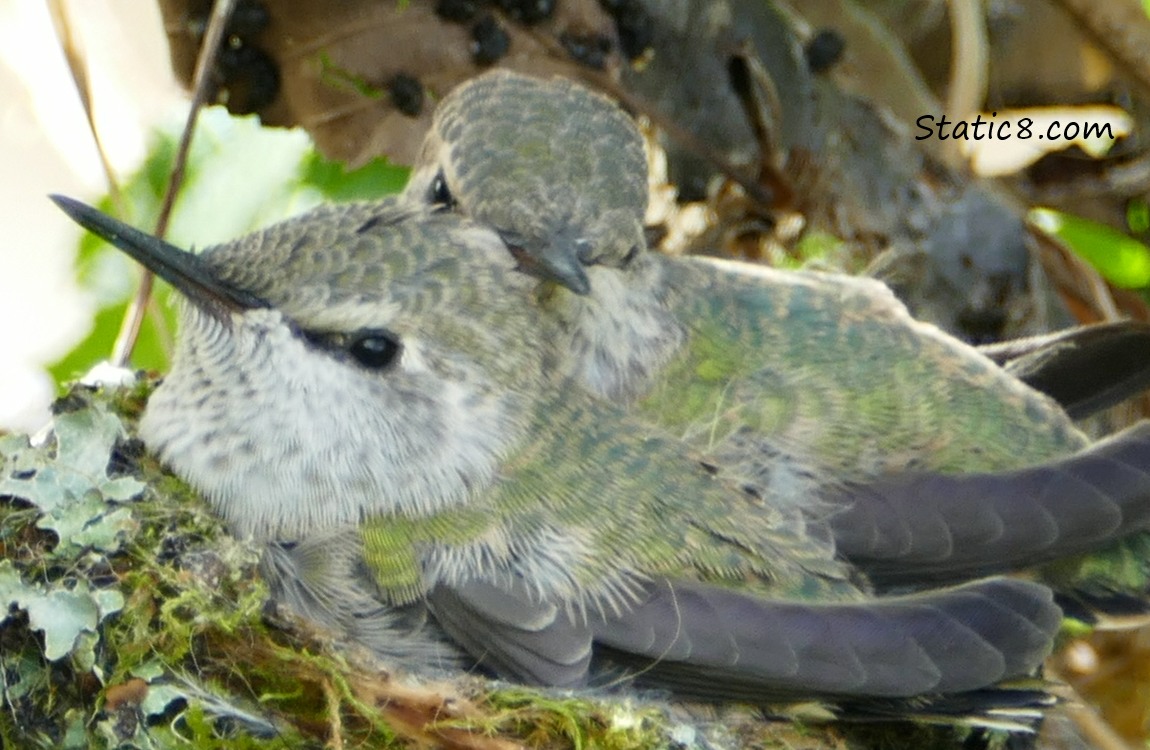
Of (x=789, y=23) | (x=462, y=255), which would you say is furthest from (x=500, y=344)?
(x=789, y=23)

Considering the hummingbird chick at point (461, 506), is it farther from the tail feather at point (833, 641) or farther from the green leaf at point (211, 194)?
the green leaf at point (211, 194)

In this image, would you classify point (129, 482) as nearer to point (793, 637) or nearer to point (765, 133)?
point (793, 637)

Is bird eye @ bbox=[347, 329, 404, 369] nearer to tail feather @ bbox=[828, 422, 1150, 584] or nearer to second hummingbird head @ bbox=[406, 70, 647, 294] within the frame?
second hummingbird head @ bbox=[406, 70, 647, 294]

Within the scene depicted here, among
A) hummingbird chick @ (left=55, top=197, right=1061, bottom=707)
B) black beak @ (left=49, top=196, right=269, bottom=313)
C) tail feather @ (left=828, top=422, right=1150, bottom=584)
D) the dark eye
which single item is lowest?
tail feather @ (left=828, top=422, right=1150, bottom=584)

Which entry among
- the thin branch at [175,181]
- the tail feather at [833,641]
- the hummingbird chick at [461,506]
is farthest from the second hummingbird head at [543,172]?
the tail feather at [833,641]

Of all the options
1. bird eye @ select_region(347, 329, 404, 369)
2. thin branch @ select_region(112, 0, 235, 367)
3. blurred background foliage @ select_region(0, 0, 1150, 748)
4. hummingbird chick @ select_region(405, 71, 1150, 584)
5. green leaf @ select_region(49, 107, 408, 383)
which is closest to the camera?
bird eye @ select_region(347, 329, 404, 369)

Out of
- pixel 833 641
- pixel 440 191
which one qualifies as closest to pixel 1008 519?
pixel 833 641

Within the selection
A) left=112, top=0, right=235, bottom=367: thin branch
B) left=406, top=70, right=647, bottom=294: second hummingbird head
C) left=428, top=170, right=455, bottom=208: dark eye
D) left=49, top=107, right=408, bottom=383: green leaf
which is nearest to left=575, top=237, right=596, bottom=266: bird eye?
left=406, top=70, right=647, bottom=294: second hummingbird head

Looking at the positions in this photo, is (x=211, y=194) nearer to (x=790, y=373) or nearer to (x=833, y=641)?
(x=790, y=373)
